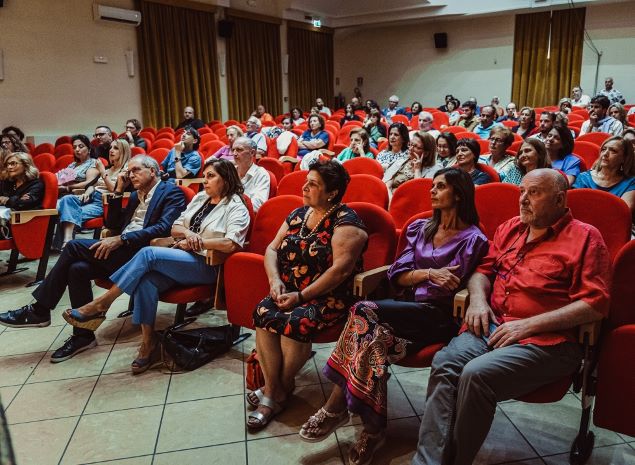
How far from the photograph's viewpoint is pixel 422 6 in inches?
488

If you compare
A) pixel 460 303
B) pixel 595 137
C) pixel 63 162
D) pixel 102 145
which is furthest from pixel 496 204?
pixel 102 145

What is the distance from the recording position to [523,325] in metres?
1.78

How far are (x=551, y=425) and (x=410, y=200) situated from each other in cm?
136

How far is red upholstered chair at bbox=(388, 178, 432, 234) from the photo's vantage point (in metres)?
2.95

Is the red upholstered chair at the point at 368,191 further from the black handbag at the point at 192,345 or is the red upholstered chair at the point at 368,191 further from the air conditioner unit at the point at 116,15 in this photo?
the air conditioner unit at the point at 116,15

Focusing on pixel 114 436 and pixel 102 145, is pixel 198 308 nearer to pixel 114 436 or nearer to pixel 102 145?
pixel 114 436

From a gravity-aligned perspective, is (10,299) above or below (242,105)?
below

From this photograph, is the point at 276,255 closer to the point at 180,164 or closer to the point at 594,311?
the point at 594,311

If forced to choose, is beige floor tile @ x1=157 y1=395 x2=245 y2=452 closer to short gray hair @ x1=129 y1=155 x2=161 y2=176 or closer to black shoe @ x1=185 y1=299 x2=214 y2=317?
black shoe @ x1=185 y1=299 x2=214 y2=317

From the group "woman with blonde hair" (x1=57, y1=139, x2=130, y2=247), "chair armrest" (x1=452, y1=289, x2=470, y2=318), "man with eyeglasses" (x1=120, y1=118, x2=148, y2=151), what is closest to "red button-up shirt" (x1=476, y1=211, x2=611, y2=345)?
"chair armrest" (x1=452, y1=289, x2=470, y2=318)

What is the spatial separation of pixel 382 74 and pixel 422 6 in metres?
2.67

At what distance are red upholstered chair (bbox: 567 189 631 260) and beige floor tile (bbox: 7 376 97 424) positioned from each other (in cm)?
238

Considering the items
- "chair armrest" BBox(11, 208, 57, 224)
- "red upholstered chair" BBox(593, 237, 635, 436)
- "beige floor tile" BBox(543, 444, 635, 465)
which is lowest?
"beige floor tile" BBox(543, 444, 635, 465)

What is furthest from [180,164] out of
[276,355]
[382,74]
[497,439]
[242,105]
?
[382,74]
